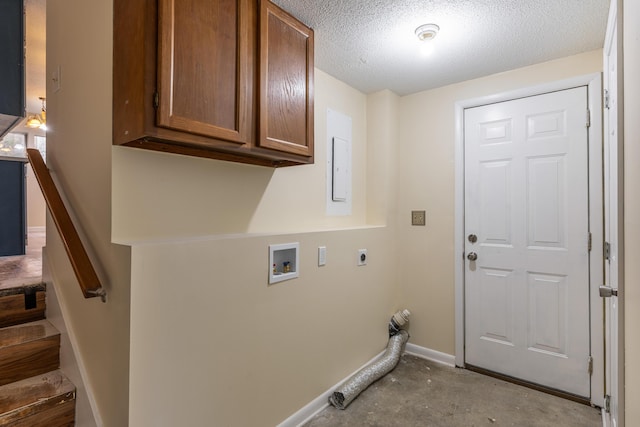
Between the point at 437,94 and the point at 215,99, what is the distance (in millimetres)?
2086

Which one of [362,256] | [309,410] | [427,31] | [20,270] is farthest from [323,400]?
[20,270]

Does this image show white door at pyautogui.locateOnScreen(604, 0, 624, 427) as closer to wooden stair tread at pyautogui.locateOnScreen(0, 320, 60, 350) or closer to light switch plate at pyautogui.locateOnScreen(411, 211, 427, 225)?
light switch plate at pyautogui.locateOnScreen(411, 211, 427, 225)

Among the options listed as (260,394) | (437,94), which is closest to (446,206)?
(437,94)

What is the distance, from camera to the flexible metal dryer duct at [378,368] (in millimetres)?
2125

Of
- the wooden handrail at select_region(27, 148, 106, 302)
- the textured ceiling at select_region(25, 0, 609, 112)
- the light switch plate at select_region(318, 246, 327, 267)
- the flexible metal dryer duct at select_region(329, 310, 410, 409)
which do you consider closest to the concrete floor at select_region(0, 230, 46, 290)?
the wooden handrail at select_region(27, 148, 106, 302)

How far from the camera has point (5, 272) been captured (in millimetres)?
2379

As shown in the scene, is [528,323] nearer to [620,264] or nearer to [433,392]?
[433,392]

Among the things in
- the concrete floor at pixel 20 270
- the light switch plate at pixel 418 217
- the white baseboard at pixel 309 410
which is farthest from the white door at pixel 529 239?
the concrete floor at pixel 20 270

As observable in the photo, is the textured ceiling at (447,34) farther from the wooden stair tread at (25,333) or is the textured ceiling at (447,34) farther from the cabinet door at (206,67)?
the wooden stair tread at (25,333)

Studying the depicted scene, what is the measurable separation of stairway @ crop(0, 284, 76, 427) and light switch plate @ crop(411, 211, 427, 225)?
8.36 feet

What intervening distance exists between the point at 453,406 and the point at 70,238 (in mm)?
2388

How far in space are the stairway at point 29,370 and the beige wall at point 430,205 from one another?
246cm

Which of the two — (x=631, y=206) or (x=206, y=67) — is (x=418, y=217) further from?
(x=206, y=67)

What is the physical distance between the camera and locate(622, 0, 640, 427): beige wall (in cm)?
101
